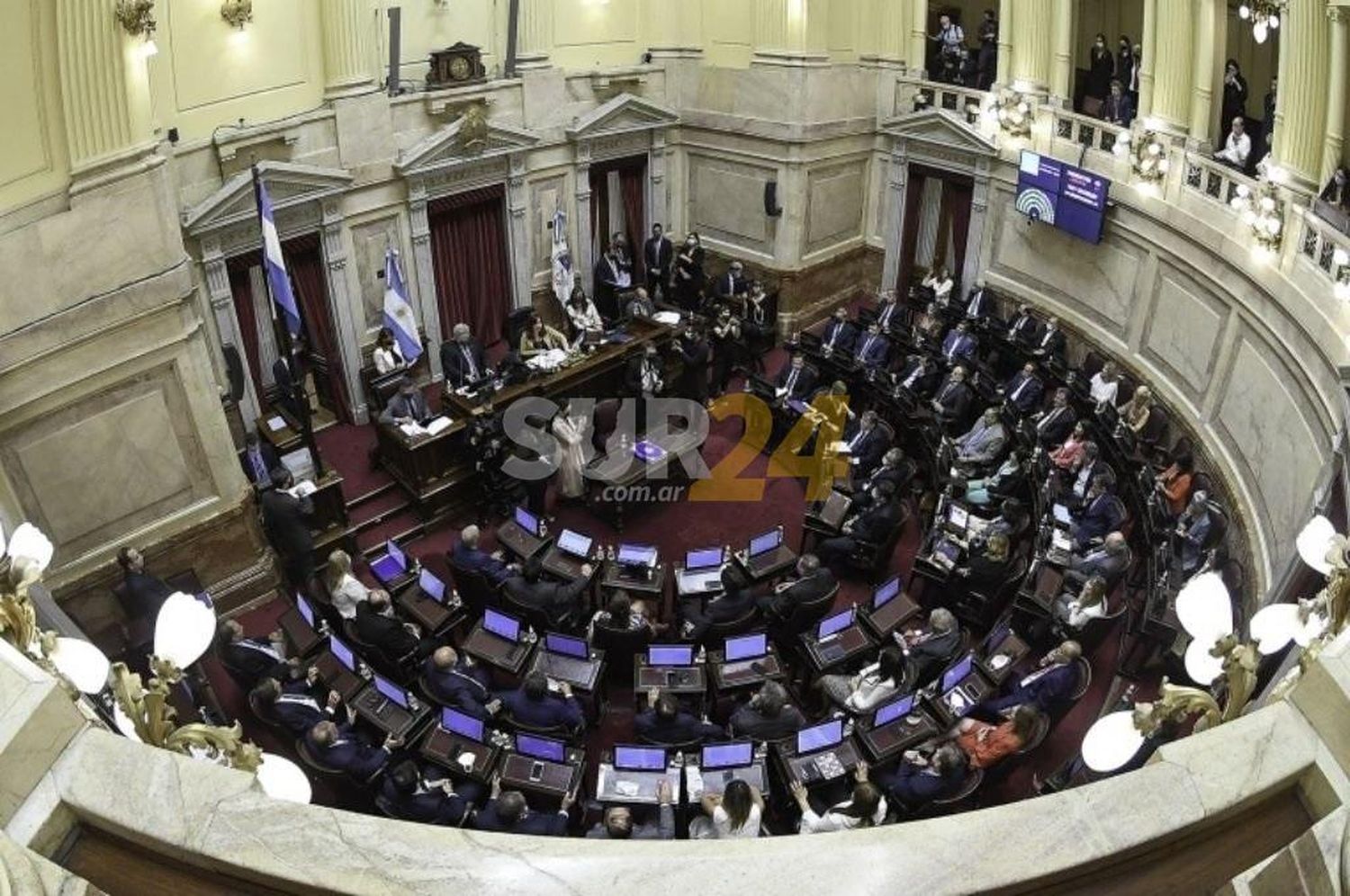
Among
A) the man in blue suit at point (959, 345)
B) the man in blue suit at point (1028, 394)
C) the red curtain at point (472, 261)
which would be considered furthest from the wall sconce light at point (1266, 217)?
the red curtain at point (472, 261)

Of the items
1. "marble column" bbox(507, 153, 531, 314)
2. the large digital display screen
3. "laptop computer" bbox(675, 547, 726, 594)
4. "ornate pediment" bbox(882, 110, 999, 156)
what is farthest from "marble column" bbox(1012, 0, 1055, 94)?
"laptop computer" bbox(675, 547, 726, 594)

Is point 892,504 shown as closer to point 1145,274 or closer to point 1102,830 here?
point 1145,274

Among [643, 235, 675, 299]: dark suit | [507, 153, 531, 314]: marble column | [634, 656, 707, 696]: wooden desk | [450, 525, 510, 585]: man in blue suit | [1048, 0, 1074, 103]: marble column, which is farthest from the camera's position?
[643, 235, 675, 299]: dark suit

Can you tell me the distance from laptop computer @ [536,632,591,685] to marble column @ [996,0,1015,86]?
34.8ft

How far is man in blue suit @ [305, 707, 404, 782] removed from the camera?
7.18m

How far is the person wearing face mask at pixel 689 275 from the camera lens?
15.9 metres

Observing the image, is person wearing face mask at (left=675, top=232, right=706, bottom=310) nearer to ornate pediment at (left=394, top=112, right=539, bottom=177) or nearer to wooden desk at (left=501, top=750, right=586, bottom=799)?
ornate pediment at (left=394, top=112, right=539, bottom=177)

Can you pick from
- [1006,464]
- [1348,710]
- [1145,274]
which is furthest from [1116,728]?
[1145,274]

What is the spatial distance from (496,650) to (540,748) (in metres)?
1.32

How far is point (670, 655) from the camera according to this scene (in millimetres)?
8359

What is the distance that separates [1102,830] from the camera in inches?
106

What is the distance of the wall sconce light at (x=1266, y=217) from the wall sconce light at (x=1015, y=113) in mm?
4474

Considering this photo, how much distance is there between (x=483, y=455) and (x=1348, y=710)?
9475mm

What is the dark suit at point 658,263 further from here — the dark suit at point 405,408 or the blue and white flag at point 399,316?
the dark suit at point 405,408
